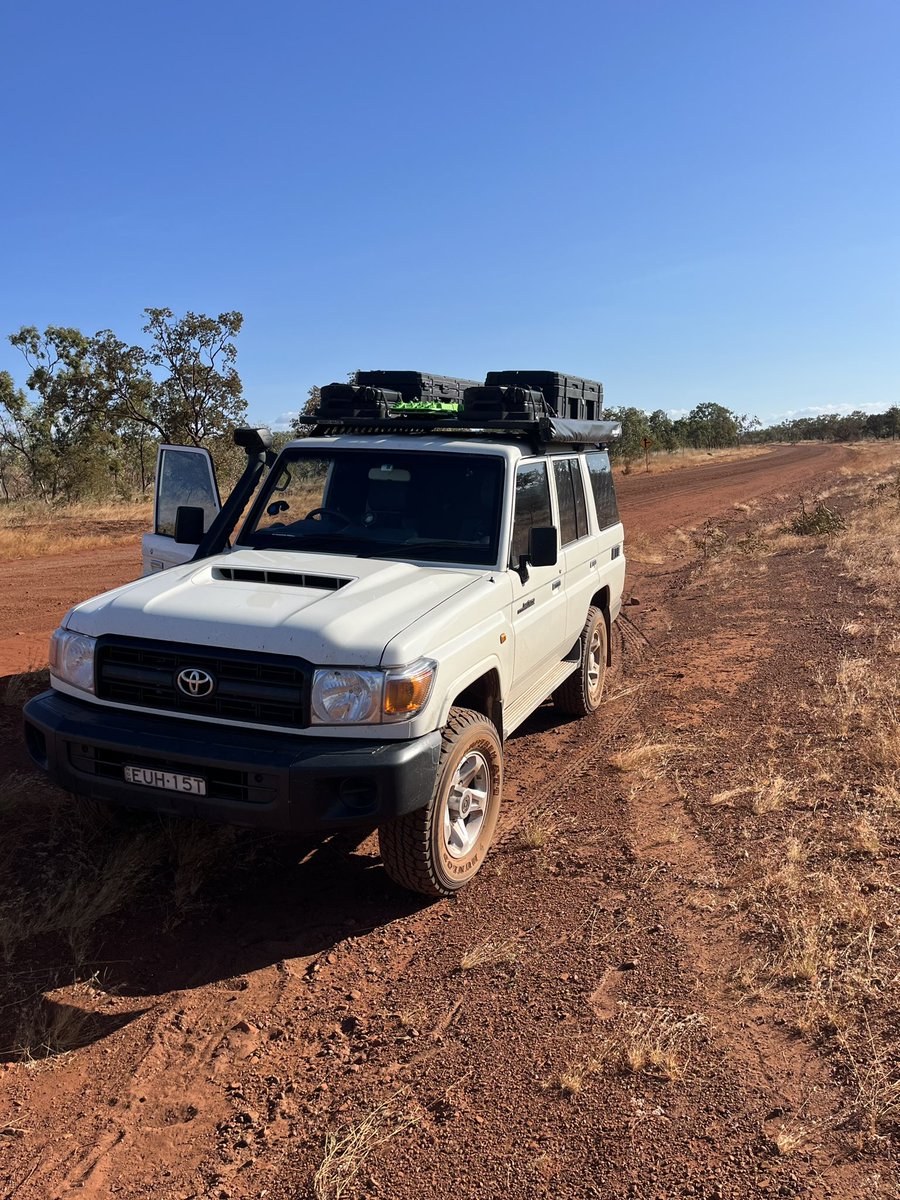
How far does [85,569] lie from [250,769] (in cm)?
1116

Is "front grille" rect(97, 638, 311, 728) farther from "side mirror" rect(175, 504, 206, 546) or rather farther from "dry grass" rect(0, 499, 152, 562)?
"dry grass" rect(0, 499, 152, 562)

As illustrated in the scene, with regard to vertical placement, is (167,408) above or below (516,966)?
above

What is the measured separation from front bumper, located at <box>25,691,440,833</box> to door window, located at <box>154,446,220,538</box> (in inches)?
82.1

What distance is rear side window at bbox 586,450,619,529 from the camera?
672 cm

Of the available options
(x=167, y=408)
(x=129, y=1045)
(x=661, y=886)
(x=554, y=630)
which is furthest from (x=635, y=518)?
(x=129, y=1045)

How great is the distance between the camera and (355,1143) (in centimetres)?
258

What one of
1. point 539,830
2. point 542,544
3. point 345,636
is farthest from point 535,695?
point 345,636

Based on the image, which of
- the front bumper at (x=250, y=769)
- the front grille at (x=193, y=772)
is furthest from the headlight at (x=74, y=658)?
the front grille at (x=193, y=772)

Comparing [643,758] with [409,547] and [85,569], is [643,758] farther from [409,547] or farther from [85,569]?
[85,569]

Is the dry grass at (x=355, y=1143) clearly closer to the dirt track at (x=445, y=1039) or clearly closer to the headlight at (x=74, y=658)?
the dirt track at (x=445, y=1039)

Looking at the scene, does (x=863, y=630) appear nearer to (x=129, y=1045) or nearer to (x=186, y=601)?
(x=186, y=601)

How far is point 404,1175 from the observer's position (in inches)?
98.3

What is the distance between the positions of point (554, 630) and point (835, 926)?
7.78ft

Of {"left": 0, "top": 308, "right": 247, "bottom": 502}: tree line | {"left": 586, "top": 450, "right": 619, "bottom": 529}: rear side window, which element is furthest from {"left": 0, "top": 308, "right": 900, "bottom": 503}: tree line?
{"left": 586, "top": 450, "right": 619, "bottom": 529}: rear side window
